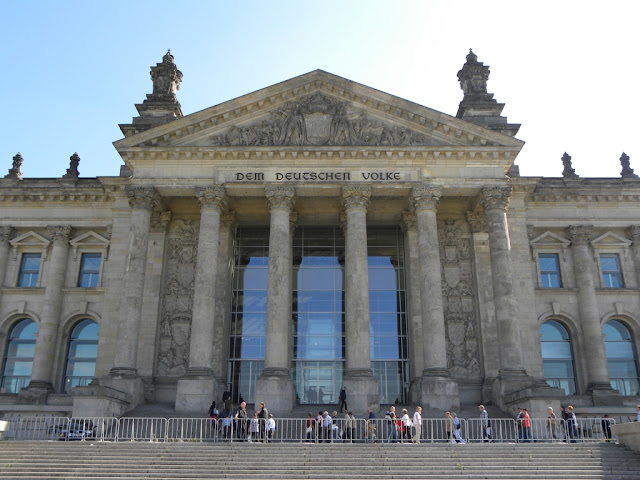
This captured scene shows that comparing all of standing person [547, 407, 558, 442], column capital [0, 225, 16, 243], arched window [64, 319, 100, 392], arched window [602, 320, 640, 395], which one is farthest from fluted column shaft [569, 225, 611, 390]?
column capital [0, 225, 16, 243]

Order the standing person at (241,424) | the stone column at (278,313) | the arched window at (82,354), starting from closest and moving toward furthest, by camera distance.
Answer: the standing person at (241,424), the stone column at (278,313), the arched window at (82,354)

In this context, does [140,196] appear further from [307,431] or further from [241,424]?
[307,431]

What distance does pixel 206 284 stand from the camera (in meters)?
31.6

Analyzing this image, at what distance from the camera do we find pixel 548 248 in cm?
3850

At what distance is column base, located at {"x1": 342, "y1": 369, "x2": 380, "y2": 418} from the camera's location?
29.0m

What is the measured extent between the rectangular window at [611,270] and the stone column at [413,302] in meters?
12.3

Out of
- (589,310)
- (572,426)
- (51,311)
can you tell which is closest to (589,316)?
(589,310)

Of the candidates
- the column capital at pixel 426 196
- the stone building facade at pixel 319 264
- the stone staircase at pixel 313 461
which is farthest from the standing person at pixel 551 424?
the column capital at pixel 426 196

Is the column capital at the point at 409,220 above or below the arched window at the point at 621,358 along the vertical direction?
above

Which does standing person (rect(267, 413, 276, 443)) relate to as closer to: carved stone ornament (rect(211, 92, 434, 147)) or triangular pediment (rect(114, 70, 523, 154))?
triangular pediment (rect(114, 70, 523, 154))

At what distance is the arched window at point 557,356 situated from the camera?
36375mm

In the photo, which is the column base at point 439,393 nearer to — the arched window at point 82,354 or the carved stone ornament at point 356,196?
the carved stone ornament at point 356,196

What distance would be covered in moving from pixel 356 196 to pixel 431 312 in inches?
278

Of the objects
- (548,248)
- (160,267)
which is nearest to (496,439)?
(548,248)
